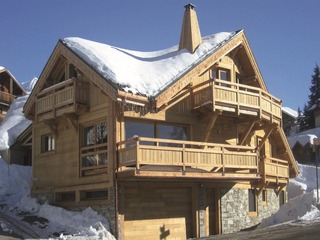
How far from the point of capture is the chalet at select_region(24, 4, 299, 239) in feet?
62.8

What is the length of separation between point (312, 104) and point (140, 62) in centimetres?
5145

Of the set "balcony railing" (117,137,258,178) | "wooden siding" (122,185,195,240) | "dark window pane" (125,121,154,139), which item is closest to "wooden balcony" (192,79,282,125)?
"balcony railing" (117,137,258,178)

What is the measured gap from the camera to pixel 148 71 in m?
21.8

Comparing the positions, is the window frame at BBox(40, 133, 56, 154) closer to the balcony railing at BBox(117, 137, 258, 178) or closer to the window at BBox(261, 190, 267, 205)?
the balcony railing at BBox(117, 137, 258, 178)

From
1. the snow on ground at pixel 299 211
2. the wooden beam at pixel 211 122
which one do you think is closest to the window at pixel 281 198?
the snow on ground at pixel 299 211

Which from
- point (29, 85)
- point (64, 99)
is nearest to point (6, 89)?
point (29, 85)

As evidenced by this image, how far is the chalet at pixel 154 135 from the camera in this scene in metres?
19.1

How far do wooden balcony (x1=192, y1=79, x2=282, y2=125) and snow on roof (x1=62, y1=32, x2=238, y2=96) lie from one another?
1367 mm

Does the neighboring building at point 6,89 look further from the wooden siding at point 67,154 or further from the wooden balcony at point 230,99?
the wooden balcony at point 230,99

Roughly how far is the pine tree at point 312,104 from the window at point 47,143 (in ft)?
158

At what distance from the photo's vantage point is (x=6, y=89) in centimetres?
4912

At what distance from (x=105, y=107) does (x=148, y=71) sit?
9.69 feet

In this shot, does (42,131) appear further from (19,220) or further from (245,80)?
(245,80)

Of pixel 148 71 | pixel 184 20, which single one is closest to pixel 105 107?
pixel 148 71
